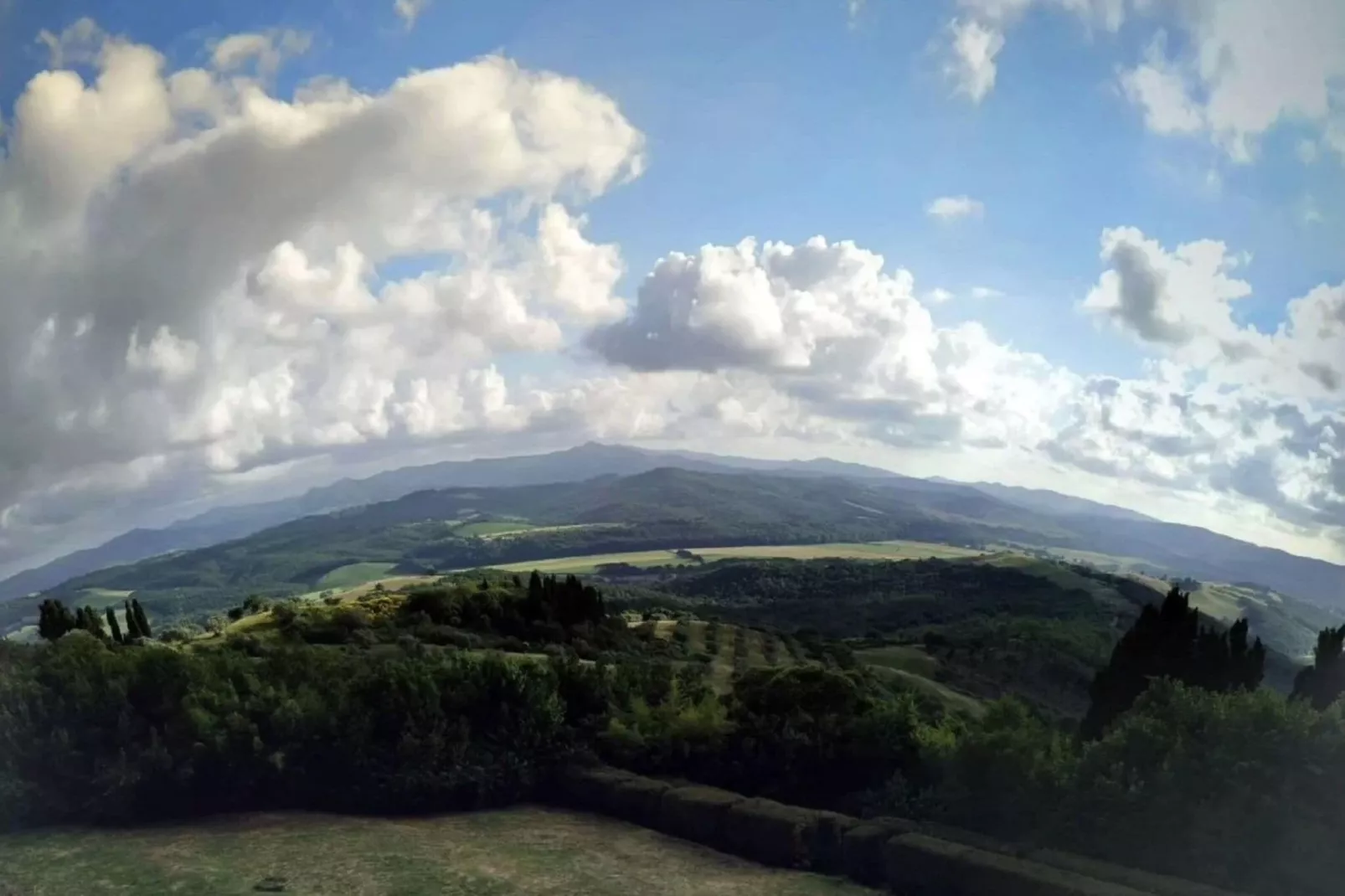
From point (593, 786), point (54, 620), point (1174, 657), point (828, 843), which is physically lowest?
point (1174, 657)

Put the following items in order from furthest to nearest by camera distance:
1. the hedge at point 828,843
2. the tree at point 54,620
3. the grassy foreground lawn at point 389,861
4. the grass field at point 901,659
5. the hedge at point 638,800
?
1. the grass field at point 901,659
2. the tree at point 54,620
3. the hedge at point 638,800
4. the hedge at point 828,843
5. the grassy foreground lawn at point 389,861

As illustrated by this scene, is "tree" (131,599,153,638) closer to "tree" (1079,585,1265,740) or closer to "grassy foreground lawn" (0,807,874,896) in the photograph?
"grassy foreground lawn" (0,807,874,896)

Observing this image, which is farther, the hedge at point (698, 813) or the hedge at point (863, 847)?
the hedge at point (698, 813)

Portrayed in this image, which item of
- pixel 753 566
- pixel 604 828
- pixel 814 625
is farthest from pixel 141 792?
pixel 753 566

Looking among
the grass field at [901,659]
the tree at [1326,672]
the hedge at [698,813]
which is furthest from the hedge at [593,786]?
the grass field at [901,659]

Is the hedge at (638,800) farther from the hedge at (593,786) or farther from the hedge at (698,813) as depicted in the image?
the hedge at (698,813)

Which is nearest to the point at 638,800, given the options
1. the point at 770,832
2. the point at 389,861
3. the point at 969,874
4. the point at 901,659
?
the point at 770,832

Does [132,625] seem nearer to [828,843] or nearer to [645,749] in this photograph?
[645,749]

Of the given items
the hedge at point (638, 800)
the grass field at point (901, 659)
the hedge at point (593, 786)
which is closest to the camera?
the hedge at point (638, 800)
